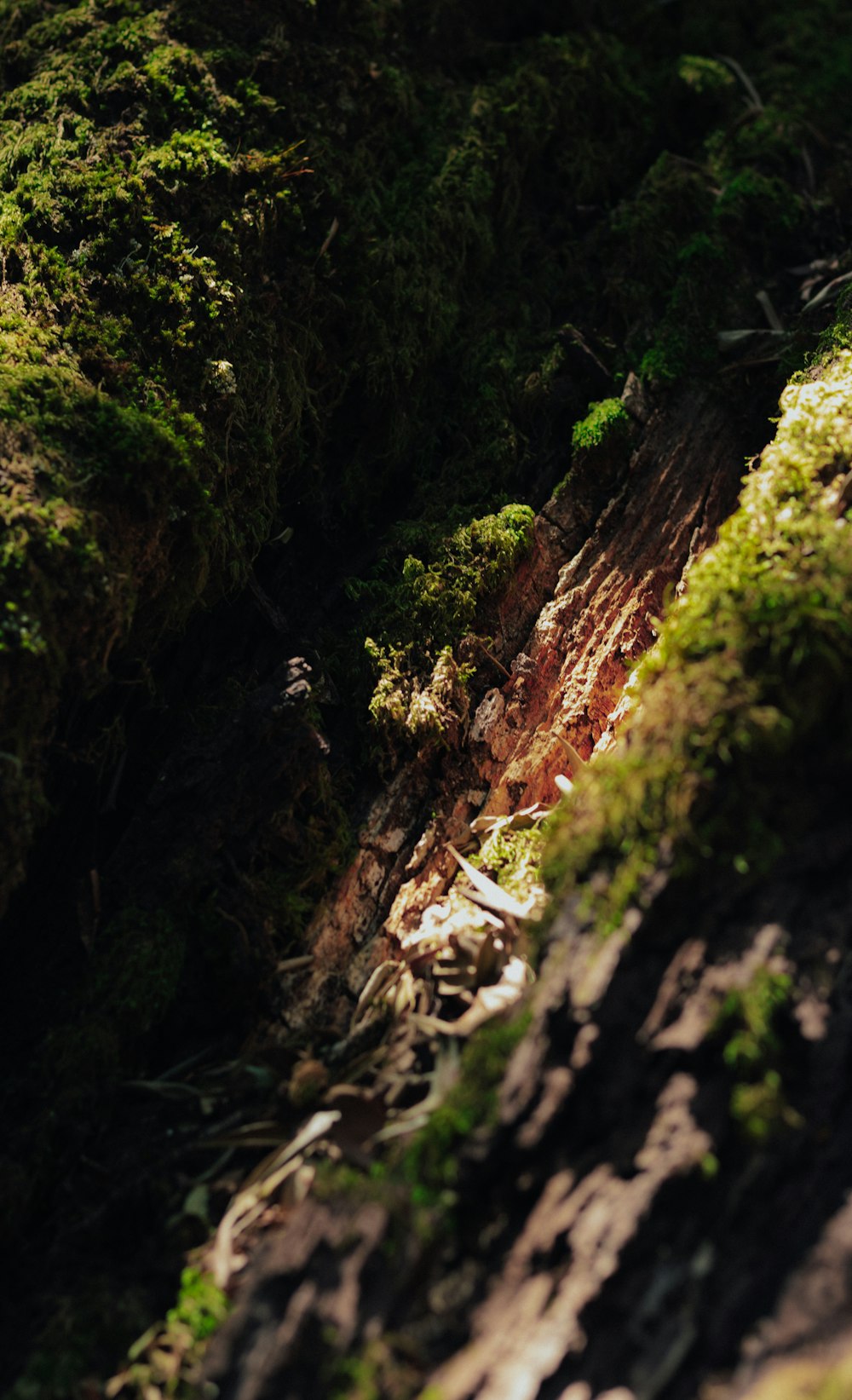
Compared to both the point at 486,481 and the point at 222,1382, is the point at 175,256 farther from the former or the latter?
the point at 222,1382

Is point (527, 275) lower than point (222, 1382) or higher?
higher

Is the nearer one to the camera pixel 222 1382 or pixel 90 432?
pixel 222 1382

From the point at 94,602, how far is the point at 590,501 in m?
2.08

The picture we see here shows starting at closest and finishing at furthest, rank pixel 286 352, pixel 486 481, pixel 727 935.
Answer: pixel 727 935
pixel 286 352
pixel 486 481

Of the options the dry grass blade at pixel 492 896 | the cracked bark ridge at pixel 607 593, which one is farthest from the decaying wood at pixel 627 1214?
the cracked bark ridge at pixel 607 593

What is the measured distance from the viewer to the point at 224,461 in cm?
349

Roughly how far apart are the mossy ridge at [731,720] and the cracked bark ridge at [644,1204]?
12cm

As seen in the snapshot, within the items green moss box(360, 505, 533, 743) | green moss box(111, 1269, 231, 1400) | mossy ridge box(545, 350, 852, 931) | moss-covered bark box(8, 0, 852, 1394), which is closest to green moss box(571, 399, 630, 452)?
moss-covered bark box(8, 0, 852, 1394)

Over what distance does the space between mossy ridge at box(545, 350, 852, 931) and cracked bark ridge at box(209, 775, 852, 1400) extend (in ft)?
0.39

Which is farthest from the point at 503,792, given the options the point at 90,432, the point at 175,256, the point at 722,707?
the point at 175,256

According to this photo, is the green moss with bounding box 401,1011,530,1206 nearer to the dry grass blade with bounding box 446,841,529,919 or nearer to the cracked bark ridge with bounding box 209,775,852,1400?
the cracked bark ridge with bounding box 209,775,852,1400

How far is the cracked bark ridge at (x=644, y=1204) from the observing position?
2037 millimetres

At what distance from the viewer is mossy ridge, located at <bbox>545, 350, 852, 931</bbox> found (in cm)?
250

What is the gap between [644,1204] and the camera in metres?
2.12
